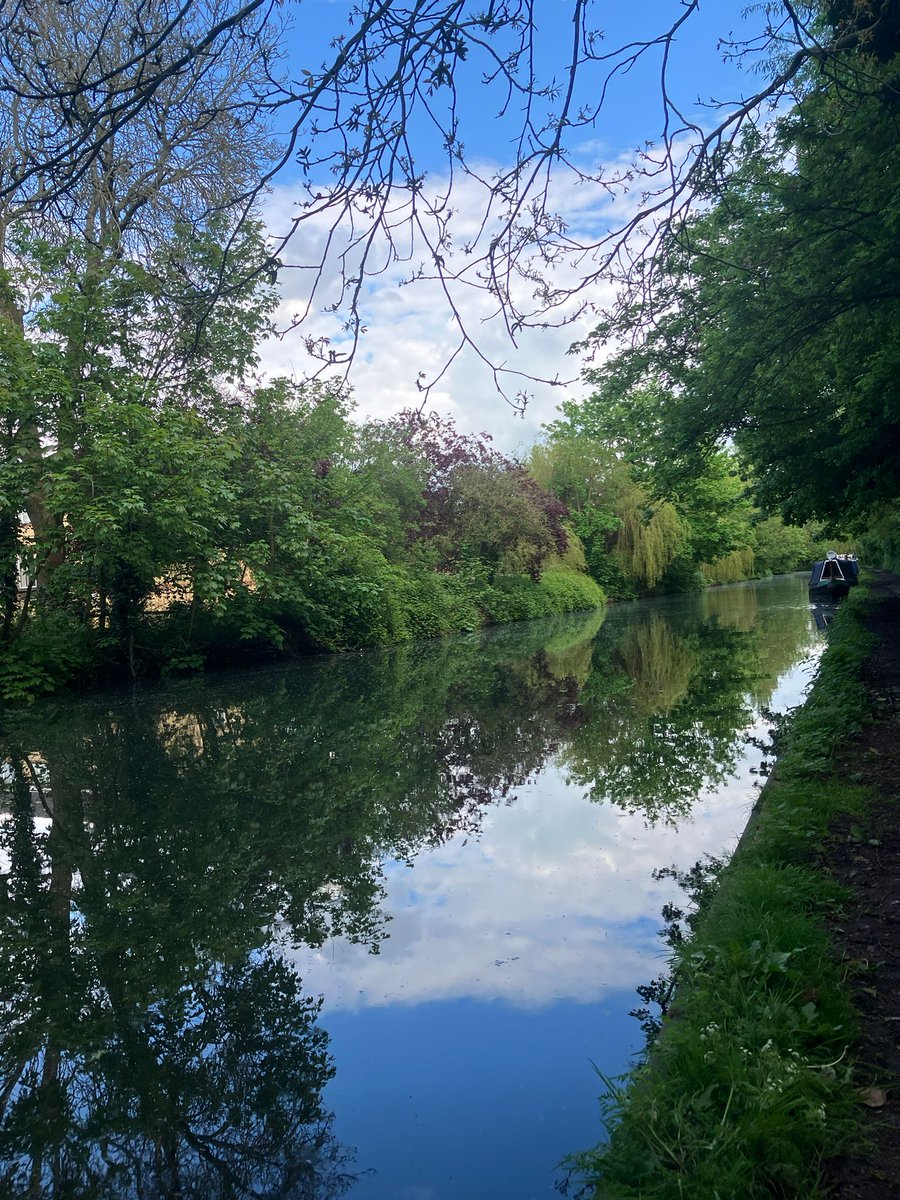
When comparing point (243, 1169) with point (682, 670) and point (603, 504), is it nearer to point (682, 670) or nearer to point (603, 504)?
point (682, 670)

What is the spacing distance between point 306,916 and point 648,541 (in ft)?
125

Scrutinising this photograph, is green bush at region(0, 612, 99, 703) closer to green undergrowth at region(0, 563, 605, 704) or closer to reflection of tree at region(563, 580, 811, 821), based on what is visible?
green undergrowth at region(0, 563, 605, 704)

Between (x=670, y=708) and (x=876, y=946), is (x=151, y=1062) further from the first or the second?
(x=670, y=708)

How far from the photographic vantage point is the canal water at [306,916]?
2.68 metres

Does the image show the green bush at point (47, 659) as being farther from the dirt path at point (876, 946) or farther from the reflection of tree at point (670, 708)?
the dirt path at point (876, 946)

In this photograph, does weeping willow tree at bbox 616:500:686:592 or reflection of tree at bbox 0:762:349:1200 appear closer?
reflection of tree at bbox 0:762:349:1200

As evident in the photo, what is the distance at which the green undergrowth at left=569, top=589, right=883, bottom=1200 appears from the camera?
2162mm

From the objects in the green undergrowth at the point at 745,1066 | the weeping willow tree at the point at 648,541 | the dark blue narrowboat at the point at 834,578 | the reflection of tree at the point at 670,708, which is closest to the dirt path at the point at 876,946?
the green undergrowth at the point at 745,1066

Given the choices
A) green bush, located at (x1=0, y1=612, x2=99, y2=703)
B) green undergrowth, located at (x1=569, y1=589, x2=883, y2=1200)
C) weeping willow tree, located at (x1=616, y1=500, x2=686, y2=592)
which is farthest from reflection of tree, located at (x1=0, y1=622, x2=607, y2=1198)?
weeping willow tree, located at (x1=616, y1=500, x2=686, y2=592)

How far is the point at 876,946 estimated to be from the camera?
3.41 meters

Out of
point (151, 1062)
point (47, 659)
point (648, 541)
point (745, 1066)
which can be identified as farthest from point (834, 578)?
point (151, 1062)

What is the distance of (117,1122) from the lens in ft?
9.12

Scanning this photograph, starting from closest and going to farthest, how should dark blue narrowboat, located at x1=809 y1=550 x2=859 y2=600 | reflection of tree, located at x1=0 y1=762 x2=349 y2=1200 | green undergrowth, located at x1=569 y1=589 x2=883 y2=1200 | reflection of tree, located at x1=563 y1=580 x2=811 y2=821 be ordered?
green undergrowth, located at x1=569 y1=589 x2=883 y2=1200, reflection of tree, located at x1=0 y1=762 x2=349 y2=1200, reflection of tree, located at x1=563 y1=580 x2=811 y2=821, dark blue narrowboat, located at x1=809 y1=550 x2=859 y2=600

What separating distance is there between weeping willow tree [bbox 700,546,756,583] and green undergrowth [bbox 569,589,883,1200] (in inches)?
2010
